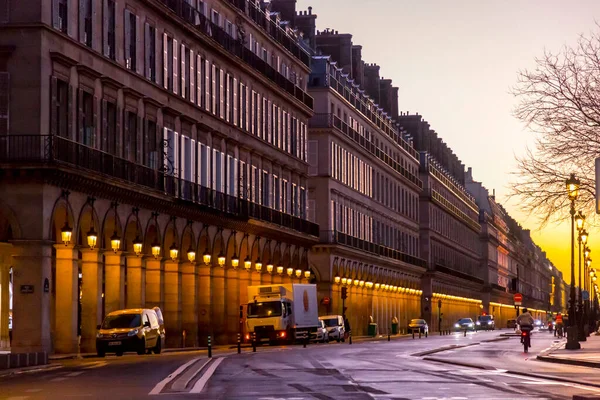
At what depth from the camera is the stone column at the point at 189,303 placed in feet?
232

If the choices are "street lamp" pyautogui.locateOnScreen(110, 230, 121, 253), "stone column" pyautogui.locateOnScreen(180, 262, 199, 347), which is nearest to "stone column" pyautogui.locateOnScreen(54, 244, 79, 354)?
"street lamp" pyautogui.locateOnScreen(110, 230, 121, 253)

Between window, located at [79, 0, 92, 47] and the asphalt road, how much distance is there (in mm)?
15237

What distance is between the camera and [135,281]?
2474 inches

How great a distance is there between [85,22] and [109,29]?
3.08m

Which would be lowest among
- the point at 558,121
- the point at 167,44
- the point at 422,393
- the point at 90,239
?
the point at 422,393

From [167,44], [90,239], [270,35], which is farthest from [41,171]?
[270,35]

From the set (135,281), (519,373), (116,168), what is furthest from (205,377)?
(135,281)

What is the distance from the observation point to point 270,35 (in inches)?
3506

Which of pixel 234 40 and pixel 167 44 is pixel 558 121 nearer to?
pixel 167 44

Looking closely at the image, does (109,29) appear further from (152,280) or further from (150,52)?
(152,280)

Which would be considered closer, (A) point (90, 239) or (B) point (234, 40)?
(A) point (90, 239)

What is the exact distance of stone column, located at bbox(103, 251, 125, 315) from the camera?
195 ft

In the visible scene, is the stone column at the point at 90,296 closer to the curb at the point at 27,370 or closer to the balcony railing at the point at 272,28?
the curb at the point at 27,370

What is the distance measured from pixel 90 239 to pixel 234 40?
87.1 ft
